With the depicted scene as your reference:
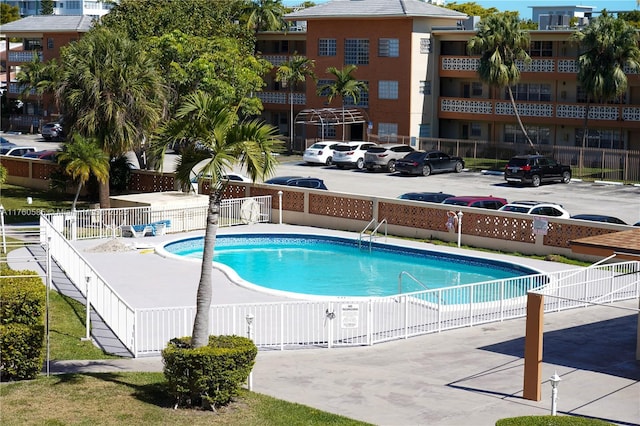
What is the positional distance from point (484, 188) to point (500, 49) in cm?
1185

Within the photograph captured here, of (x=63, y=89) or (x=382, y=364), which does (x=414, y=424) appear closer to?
(x=382, y=364)

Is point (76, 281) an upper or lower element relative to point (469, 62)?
lower

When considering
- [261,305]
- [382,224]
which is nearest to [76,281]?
[261,305]

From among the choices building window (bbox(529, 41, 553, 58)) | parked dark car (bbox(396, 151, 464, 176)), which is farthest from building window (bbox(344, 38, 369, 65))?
parked dark car (bbox(396, 151, 464, 176))

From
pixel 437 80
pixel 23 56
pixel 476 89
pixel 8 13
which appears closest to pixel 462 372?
pixel 437 80

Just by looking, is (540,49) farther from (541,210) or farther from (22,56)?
(22,56)

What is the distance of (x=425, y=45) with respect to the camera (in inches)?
2584

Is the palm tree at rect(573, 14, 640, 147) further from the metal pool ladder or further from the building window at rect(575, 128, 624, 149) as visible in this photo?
the metal pool ladder

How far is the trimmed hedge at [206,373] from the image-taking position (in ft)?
58.7

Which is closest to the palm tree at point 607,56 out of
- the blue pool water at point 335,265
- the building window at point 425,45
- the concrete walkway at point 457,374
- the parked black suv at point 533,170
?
the parked black suv at point 533,170

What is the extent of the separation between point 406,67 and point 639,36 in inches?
549

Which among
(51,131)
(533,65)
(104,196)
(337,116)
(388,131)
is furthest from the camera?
(51,131)

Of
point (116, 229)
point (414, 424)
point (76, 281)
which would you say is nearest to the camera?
point (414, 424)

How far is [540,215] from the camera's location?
3631cm
